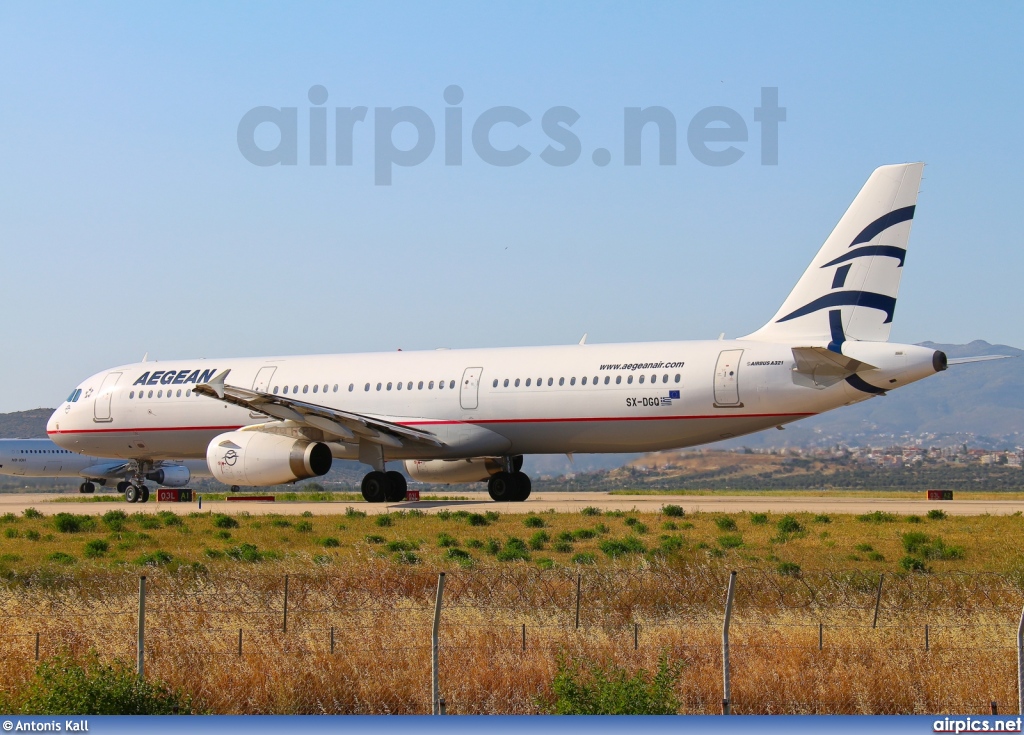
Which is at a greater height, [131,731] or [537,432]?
[537,432]

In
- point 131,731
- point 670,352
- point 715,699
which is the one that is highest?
point 670,352

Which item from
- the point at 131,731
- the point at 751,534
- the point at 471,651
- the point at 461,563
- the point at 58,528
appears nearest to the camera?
the point at 131,731

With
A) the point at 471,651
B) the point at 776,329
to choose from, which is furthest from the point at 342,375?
the point at 471,651

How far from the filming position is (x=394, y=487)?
34.3 meters

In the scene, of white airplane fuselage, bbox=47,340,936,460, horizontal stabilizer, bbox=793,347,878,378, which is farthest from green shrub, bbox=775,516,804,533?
horizontal stabilizer, bbox=793,347,878,378

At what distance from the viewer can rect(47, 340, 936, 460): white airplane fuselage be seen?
2906 cm

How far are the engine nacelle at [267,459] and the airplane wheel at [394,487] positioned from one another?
8.88ft

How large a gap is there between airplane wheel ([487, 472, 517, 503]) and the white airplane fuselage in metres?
2.10

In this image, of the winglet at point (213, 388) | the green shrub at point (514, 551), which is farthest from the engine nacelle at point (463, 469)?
the green shrub at point (514, 551)

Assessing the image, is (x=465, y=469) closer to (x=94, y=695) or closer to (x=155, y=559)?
(x=155, y=559)

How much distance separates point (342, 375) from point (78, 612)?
68.2ft

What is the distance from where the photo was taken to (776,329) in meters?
30.2

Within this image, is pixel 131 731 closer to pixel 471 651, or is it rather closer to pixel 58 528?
pixel 471 651

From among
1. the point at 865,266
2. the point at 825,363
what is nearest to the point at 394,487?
the point at 825,363
